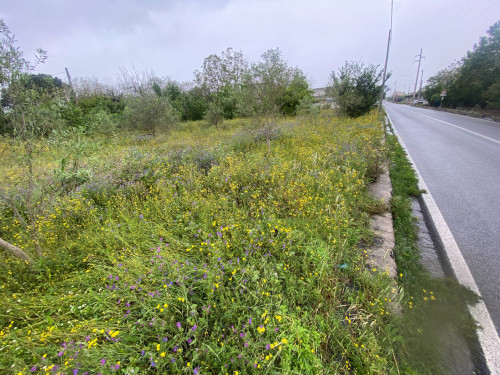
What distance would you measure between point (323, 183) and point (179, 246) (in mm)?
2643

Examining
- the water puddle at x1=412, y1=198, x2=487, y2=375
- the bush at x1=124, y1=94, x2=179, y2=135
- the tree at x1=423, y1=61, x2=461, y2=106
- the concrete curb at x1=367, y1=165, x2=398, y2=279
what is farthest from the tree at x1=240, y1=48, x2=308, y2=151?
the tree at x1=423, y1=61, x2=461, y2=106

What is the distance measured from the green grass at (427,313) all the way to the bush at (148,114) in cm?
1302

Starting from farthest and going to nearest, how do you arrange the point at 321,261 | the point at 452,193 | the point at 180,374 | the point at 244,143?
the point at 244,143 → the point at 452,193 → the point at 321,261 → the point at 180,374

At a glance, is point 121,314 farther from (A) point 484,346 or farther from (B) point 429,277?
(B) point 429,277

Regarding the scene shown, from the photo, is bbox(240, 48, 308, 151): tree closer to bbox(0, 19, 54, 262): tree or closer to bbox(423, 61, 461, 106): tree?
bbox(0, 19, 54, 262): tree

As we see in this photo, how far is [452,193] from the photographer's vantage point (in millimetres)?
4207

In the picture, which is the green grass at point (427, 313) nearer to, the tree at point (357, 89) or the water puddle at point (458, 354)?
the water puddle at point (458, 354)

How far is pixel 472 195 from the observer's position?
4.04 m

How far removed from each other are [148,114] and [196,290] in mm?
12613

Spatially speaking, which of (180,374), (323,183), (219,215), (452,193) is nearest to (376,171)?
(452,193)

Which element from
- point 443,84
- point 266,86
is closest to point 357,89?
point 266,86

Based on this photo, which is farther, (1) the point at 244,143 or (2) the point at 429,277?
(1) the point at 244,143

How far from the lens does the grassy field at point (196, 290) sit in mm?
1430

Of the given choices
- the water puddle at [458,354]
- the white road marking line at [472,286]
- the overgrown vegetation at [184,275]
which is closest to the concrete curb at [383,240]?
the overgrown vegetation at [184,275]
